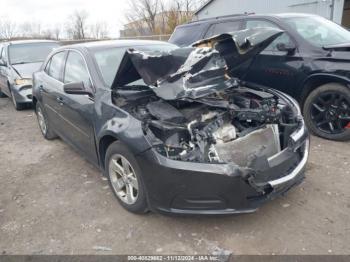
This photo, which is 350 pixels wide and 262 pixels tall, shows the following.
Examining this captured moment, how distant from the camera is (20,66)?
26.1ft

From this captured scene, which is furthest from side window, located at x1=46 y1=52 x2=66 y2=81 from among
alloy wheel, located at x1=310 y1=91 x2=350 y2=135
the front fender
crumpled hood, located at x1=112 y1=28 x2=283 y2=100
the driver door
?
alloy wheel, located at x1=310 y1=91 x2=350 y2=135

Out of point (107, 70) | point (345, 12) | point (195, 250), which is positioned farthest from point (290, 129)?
point (345, 12)

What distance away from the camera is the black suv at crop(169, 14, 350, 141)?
4.38m

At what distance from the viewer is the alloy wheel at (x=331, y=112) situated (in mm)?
4391

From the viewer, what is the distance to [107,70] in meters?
3.62

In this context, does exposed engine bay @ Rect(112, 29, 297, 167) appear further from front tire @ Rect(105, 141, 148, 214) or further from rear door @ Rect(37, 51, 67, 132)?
rear door @ Rect(37, 51, 67, 132)

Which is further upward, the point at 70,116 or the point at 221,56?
the point at 221,56

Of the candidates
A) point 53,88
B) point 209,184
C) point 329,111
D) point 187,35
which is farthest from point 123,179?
point 187,35

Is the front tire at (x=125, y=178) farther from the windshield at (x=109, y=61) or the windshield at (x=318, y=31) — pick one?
the windshield at (x=318, y=31)

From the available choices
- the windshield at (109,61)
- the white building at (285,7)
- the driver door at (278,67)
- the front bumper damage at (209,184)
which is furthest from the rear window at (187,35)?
the white building at (285,7)

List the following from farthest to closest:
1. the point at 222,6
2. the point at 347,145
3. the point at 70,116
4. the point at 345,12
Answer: the point at 222,6, the point at 345,12, the point at 347,145, the point at 70,116

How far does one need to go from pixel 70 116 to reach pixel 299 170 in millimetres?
2761

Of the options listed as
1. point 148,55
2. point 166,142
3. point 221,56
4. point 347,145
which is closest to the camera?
point 166,142

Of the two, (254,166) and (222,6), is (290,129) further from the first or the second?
(222,6)
